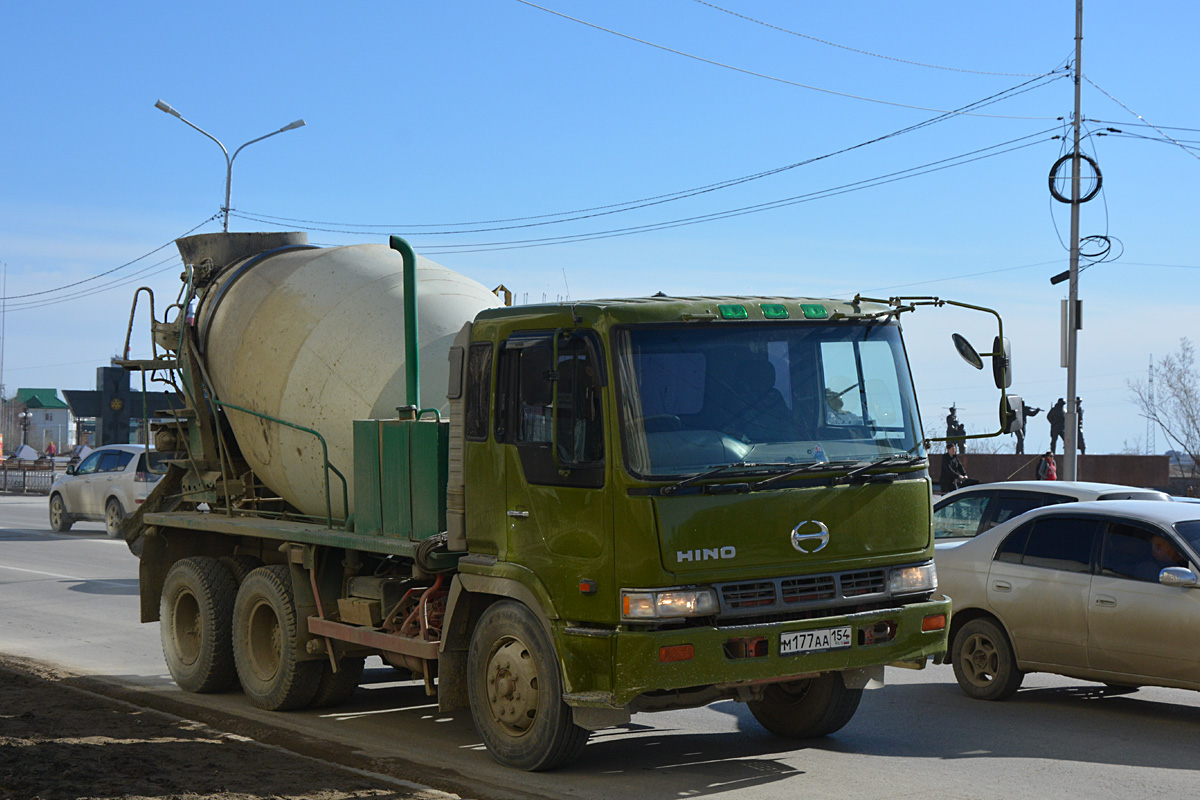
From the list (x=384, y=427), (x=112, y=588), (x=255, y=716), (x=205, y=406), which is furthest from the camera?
(x=112, y=588)

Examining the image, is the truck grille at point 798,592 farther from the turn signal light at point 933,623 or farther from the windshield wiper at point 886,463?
the windshield wiper at point 886,463

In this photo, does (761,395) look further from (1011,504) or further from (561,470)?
(1011,504)

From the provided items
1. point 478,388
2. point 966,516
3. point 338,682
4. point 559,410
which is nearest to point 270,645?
point 338,682

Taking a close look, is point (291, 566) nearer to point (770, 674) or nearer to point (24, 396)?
point (770, 674)

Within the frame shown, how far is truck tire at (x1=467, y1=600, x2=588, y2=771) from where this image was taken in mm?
6770

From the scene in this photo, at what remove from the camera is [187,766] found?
7.12m

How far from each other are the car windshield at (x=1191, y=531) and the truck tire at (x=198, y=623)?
270 inches

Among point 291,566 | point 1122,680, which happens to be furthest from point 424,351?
point 1122,680

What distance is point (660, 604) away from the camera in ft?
20.9

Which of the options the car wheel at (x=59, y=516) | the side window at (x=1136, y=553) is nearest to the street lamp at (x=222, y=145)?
the car wheel at (x=59, y=516)

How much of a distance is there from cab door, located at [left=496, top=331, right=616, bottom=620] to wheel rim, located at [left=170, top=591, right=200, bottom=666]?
4.43 metres

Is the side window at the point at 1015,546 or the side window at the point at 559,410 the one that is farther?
the side window at the point at 1015,546

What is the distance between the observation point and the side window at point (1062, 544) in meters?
9.03

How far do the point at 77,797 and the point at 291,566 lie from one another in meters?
2.84
